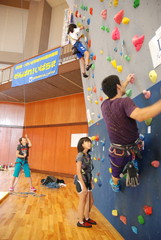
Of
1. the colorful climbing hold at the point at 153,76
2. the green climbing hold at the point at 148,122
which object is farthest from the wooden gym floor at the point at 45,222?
the colorful climbing hold at the point at 153,76

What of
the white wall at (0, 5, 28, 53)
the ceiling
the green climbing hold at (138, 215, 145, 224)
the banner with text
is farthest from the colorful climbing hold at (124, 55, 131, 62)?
the white wall at (0, 5, 28, 53)

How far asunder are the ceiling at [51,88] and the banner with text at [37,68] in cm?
20

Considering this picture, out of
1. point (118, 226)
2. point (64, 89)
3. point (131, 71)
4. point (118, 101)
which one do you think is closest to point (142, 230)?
point (118, 226)

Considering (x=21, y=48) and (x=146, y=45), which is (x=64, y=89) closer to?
(x=21, y=48)

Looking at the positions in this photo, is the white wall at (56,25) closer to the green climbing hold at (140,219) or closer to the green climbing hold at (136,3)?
the green climbing hold at (136,3)

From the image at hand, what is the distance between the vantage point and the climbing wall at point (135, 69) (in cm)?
156

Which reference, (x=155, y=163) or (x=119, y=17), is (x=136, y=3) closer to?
(x=119, y=17)

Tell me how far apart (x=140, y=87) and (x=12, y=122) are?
30.5 ft

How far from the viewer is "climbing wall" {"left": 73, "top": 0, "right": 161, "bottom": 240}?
1563 millimetres

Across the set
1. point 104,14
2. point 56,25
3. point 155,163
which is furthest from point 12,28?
point 155,163

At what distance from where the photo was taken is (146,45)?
1642mm

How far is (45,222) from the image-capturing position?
2680mm

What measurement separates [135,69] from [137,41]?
0.25 meters

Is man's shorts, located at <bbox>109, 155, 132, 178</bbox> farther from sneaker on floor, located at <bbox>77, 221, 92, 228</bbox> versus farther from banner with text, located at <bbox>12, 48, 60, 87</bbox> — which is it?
banner with text, located at <bbox>12, 48, 60, 87</bbox>
